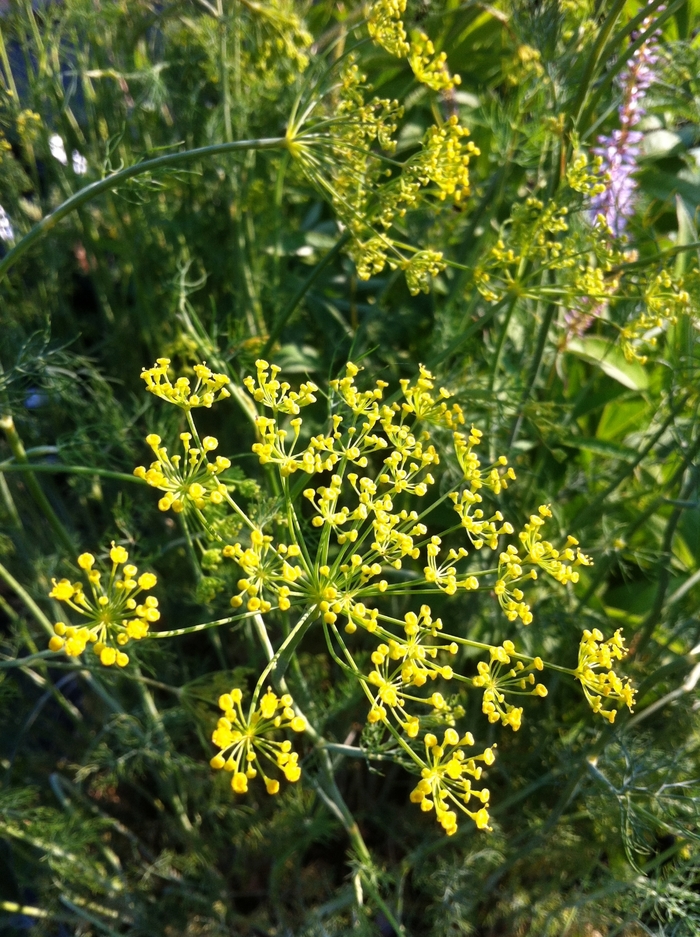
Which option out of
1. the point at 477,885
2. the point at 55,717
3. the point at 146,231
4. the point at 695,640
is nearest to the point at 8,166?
the point at 146,231

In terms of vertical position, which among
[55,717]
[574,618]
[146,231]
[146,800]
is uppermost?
[146,231]

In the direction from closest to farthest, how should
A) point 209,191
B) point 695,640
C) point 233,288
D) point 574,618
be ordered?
point 695,640 < point 574,618 < point 233,288 < point 209,191

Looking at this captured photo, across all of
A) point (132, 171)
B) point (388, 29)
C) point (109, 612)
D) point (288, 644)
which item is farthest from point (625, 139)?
point (109, 612)

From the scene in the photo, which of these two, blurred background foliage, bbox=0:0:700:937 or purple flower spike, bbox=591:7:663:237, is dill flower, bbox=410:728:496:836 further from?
purple flower spike, bbox=591:7:663:237

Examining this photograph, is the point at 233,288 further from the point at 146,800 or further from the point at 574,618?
the point at 146,800

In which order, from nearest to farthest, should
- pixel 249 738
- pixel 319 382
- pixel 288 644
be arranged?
pixel 249 738 → pixel 288 644 → pixel 319 382

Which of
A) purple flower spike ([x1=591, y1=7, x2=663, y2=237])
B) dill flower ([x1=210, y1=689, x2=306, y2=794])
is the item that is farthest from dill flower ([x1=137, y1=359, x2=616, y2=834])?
purple flower spike ([x1=591, y1=7, x2=663, y2=237])

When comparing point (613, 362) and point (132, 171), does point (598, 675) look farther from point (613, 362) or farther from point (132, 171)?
point (613, 362)
